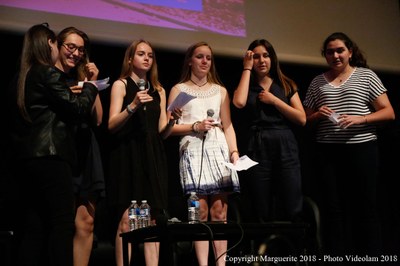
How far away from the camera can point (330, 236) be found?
3.55 meters

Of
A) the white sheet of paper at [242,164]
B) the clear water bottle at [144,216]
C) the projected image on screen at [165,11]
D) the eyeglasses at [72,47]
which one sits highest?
the projected image on screen at [165,11]

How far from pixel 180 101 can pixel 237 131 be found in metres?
1.76

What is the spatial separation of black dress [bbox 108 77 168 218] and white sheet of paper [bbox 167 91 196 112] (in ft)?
0.72

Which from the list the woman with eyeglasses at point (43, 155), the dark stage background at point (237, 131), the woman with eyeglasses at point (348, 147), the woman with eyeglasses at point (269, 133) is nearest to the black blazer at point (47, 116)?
the woman with eyeglasses at point (43, 155)

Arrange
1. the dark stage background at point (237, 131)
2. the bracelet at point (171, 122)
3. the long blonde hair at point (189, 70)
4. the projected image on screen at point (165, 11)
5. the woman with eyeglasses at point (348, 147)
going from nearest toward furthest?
the bracelet at point (171, 122)
the woman with eyeglasses at point (348, 147)
the long blonde hair at point (189, 70)
the projected image on screen at point (165, 11)
the dark stage background at point (237, 131)

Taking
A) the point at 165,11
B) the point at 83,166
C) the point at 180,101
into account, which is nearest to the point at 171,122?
the point at 180,101

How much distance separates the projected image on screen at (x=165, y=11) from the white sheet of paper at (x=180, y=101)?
126cm

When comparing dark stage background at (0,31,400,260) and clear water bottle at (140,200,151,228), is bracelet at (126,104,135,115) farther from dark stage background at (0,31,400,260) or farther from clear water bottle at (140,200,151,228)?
dark stage background at (0,31,400,260)

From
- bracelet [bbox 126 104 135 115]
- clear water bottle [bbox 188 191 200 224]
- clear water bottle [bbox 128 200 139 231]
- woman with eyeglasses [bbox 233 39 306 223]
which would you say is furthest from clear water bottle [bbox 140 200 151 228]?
woman with eyeglasses [bbox 233 39 306 223]

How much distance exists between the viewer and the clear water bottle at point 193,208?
3145mm

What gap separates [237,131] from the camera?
4934mm

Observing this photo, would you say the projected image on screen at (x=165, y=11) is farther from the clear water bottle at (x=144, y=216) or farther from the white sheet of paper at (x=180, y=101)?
the clear water bottle at (x=144, y=216)

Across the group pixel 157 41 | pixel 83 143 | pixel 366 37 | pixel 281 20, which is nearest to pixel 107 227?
pixel 83 143

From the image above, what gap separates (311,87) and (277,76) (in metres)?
0.29
